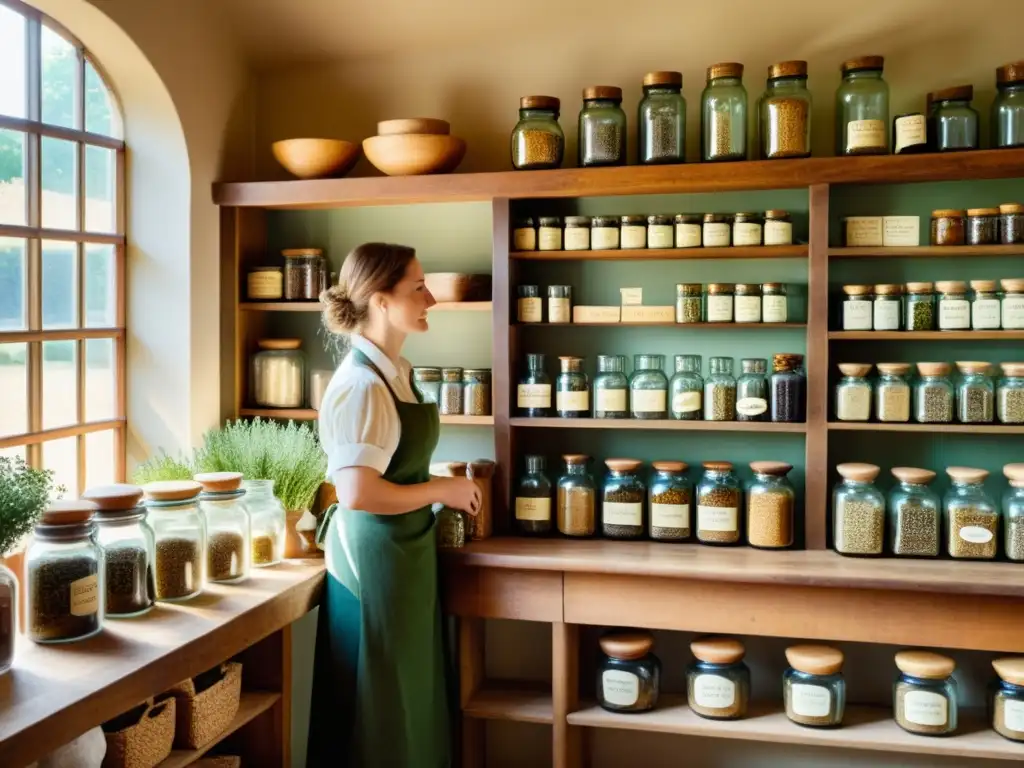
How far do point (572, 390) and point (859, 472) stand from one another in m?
0.82

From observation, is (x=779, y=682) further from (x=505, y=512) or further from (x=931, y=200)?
(x=931, y=200)

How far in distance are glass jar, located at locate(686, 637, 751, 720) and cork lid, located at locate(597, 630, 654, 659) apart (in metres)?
0.13

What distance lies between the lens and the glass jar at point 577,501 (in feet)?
9.55

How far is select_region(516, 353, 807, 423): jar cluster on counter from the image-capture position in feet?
9.18

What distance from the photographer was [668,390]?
116 inches

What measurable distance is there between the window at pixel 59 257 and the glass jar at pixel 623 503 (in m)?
1.42

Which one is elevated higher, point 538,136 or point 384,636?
point 538,136

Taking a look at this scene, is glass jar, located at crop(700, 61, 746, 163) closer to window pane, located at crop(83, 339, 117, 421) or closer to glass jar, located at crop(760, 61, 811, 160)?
glass jar, located at crop(760, 61, 811, 160)

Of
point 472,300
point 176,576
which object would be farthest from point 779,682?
point 176,576

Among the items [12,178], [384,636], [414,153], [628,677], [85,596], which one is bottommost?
[628,677]

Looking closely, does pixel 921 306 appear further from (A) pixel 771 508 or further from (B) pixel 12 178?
(B) pixel 12 178

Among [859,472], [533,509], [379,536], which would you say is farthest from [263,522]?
[859,472]

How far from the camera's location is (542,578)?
2.68 m

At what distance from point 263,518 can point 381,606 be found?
1.48 feet
